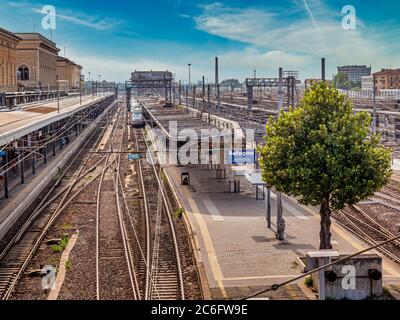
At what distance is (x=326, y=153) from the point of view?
11.1 m

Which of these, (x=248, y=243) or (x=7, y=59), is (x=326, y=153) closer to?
(x=248, y=243)

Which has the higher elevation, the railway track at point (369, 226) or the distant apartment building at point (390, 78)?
the distant apartment building at point (390, 78)

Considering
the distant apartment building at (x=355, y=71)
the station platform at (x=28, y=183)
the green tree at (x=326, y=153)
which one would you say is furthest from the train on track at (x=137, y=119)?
the distant apartment building at (x=355, y=71)

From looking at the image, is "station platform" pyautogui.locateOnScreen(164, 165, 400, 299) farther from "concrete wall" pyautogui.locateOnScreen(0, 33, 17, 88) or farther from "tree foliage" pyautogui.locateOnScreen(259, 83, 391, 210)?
"concrete wall" pyautogui.locateOnScreen(0, 33, 17, 88)

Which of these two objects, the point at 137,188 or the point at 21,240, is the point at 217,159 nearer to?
the point at 137,188

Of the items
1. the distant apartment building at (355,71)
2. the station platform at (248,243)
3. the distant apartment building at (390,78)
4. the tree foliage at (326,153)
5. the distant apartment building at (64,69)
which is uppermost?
the distant apartment building at (355,71)

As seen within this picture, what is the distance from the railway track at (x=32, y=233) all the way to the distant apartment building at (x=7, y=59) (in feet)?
106

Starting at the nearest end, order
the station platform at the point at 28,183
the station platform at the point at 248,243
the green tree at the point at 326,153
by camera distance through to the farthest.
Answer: the green tree at the point at 326,153, the station platform at the point at 248,243, the station platform at the point at 28,183

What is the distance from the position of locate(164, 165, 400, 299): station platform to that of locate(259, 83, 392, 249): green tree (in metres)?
1.89

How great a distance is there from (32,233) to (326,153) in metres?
9.76

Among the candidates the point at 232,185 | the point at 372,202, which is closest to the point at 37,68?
the point at 232,185

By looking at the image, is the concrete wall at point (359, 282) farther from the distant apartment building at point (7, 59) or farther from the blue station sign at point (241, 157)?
the distant apartment building at point (7, 59)

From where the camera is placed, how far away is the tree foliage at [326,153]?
1112 cm

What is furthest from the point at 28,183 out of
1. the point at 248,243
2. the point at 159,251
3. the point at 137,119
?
the point at 137,119
